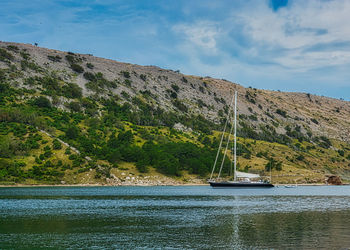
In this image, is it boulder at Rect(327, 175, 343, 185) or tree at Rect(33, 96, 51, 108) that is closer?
tree at Rect(33, 96, 51, 108)

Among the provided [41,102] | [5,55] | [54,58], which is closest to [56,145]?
[41,102]

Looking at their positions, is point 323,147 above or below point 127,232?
above

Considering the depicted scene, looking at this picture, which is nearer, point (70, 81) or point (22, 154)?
point (22, 154)

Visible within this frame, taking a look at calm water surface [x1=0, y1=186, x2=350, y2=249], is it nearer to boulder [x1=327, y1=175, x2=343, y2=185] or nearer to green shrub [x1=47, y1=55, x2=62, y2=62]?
boulder [x1=327, y1=175, x2=343, y2=185]

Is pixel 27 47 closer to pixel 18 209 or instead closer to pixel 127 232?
pixel 18 209

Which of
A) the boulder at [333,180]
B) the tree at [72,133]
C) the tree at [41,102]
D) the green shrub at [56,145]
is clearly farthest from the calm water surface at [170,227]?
the boulder at [333,180]

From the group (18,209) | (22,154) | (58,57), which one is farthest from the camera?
(58,57)

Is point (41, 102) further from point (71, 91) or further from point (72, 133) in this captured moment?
point (72, 133)

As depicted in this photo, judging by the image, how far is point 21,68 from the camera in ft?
551

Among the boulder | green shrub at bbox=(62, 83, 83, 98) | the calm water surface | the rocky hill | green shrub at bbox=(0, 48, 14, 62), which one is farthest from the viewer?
green shrub at bbox=(0, 48, 14, 62)

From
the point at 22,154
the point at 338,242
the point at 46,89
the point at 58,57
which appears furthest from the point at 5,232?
the point at 58,57

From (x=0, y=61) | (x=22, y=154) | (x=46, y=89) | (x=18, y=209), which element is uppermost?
(x=0, y=61)

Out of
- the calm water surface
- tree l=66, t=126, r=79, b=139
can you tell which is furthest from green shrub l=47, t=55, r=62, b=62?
the calm water surface

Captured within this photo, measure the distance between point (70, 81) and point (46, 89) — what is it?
63.9ft
